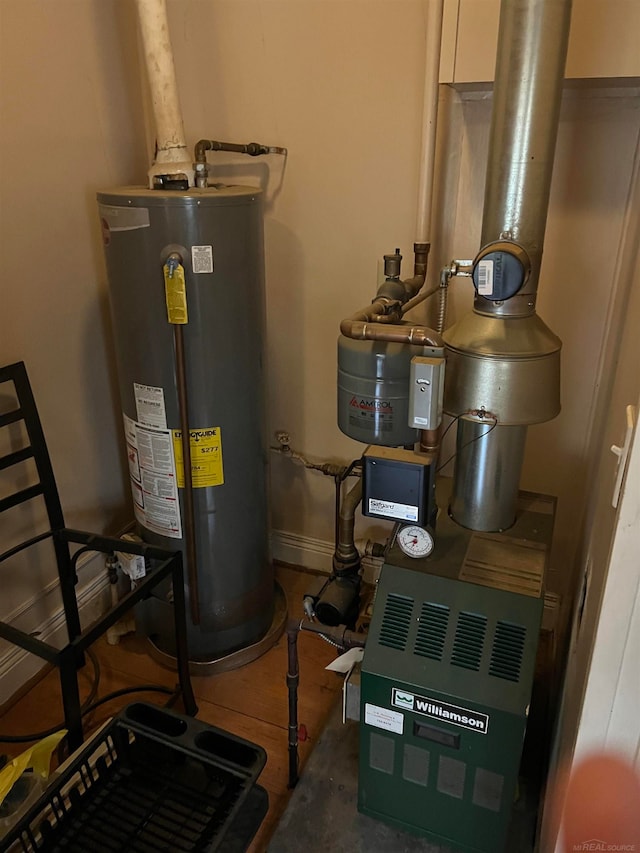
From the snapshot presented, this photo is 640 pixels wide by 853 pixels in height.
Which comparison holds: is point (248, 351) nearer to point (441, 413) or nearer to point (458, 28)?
point (441, 413)

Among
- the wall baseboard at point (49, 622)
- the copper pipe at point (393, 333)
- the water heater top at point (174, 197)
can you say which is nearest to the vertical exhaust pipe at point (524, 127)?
the copper pipe at point (393, 333)

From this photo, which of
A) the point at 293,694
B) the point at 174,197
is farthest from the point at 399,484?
the point at 174,197

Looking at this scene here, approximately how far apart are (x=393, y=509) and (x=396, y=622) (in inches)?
8.8

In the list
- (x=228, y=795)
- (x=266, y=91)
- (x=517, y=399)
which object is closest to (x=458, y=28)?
(x=266, y=91)

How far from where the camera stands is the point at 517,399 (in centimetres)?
124

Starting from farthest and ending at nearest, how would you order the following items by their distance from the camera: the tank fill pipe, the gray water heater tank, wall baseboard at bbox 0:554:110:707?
wall baseboard at bbox 0:554:110:707, the tank fill pipe, the gray water heater tank

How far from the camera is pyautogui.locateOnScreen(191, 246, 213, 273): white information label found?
1.46 m

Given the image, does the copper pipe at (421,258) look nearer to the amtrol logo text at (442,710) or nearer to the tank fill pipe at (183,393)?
the tank fill pipe at (183,393)

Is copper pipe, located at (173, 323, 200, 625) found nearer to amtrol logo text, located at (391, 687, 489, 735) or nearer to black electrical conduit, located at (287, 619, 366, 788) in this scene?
black electrical conduit, located at (287, 619, 366, 788)

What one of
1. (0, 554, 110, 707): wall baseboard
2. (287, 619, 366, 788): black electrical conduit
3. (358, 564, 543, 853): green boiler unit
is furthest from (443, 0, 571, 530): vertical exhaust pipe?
(0, 554, 110, 707): wall baseboard

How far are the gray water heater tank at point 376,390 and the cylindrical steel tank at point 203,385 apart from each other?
332 mm

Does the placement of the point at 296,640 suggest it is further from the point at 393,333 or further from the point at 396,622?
the point at 393,333

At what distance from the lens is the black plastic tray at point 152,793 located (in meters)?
1.24

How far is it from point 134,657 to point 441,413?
1.27 metres
